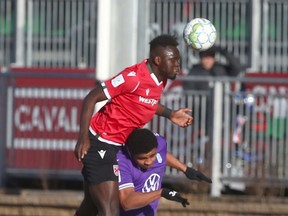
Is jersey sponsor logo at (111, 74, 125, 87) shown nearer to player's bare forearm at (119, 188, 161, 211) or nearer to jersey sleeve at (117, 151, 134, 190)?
jersey sleeve at (117, 151, 134, 190)

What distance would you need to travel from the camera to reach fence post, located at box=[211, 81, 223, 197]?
13828mm

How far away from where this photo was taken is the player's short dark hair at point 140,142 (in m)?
9.94

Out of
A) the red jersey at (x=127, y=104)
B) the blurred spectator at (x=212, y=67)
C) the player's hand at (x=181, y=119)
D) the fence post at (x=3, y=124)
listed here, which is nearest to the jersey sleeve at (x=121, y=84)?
the red jersey at (x=127, y=104)

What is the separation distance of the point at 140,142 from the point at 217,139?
4.07 m

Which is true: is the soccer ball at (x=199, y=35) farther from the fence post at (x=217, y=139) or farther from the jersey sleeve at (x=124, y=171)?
the fence post at (x=217, y=139)

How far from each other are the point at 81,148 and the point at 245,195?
4.63 metres

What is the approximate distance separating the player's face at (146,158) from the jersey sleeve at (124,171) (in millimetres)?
124

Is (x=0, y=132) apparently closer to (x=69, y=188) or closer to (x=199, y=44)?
(x=69, y=188)

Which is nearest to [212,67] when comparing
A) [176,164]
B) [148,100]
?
[176,164]

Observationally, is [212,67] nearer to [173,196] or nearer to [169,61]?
[169,61]

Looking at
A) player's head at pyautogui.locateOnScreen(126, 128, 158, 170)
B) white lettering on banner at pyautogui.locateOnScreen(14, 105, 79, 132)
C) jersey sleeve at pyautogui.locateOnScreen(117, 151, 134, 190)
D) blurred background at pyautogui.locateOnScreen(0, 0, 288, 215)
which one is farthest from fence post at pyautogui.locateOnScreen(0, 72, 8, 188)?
player's head at pyautogui.locateOnScreen(126, 128, 158, 170)

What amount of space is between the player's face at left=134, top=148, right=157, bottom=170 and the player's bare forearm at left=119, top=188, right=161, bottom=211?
0.83 feet

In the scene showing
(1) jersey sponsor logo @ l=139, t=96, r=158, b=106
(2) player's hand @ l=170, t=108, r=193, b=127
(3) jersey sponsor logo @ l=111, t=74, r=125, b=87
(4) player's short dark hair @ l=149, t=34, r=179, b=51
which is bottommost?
(2) player's hand @ l=170, t=108, r=193, b=127

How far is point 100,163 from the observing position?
999cm
